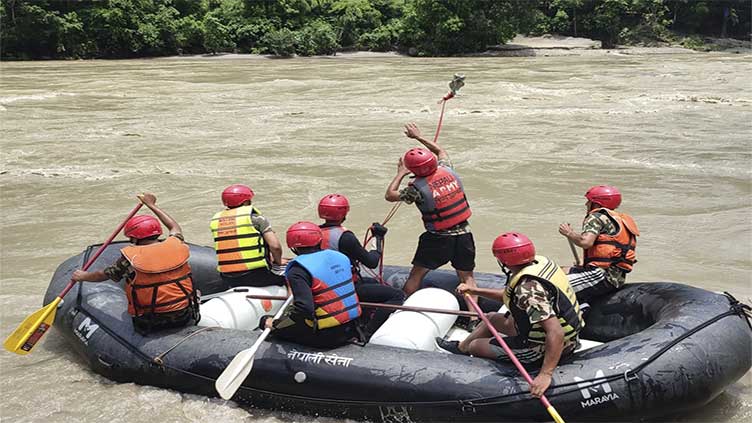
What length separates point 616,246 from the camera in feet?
14.7

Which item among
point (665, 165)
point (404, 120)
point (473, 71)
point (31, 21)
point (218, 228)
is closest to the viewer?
point (218, 228)

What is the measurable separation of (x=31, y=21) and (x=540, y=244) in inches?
1354

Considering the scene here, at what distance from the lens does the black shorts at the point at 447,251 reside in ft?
16.1

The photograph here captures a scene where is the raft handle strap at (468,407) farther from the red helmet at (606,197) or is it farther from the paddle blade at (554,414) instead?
the red helmet at (606,197)

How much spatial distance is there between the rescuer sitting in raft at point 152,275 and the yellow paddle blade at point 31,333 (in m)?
0.42

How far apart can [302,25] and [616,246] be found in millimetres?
38115

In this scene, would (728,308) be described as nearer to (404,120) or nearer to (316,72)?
(404,120)

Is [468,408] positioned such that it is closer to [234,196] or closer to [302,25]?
[234,196]

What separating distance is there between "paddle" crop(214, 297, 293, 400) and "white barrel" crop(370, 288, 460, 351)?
2.49ft

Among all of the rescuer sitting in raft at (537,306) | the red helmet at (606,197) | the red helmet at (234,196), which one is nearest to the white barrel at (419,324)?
the rescuer sitting in raft at (537,306)

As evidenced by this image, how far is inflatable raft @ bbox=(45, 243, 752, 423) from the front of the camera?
12.2ft

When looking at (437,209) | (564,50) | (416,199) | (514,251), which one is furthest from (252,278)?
(564,50)

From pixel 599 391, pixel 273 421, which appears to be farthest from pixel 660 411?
pixel 273 421

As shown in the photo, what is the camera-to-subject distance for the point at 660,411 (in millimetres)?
3754
